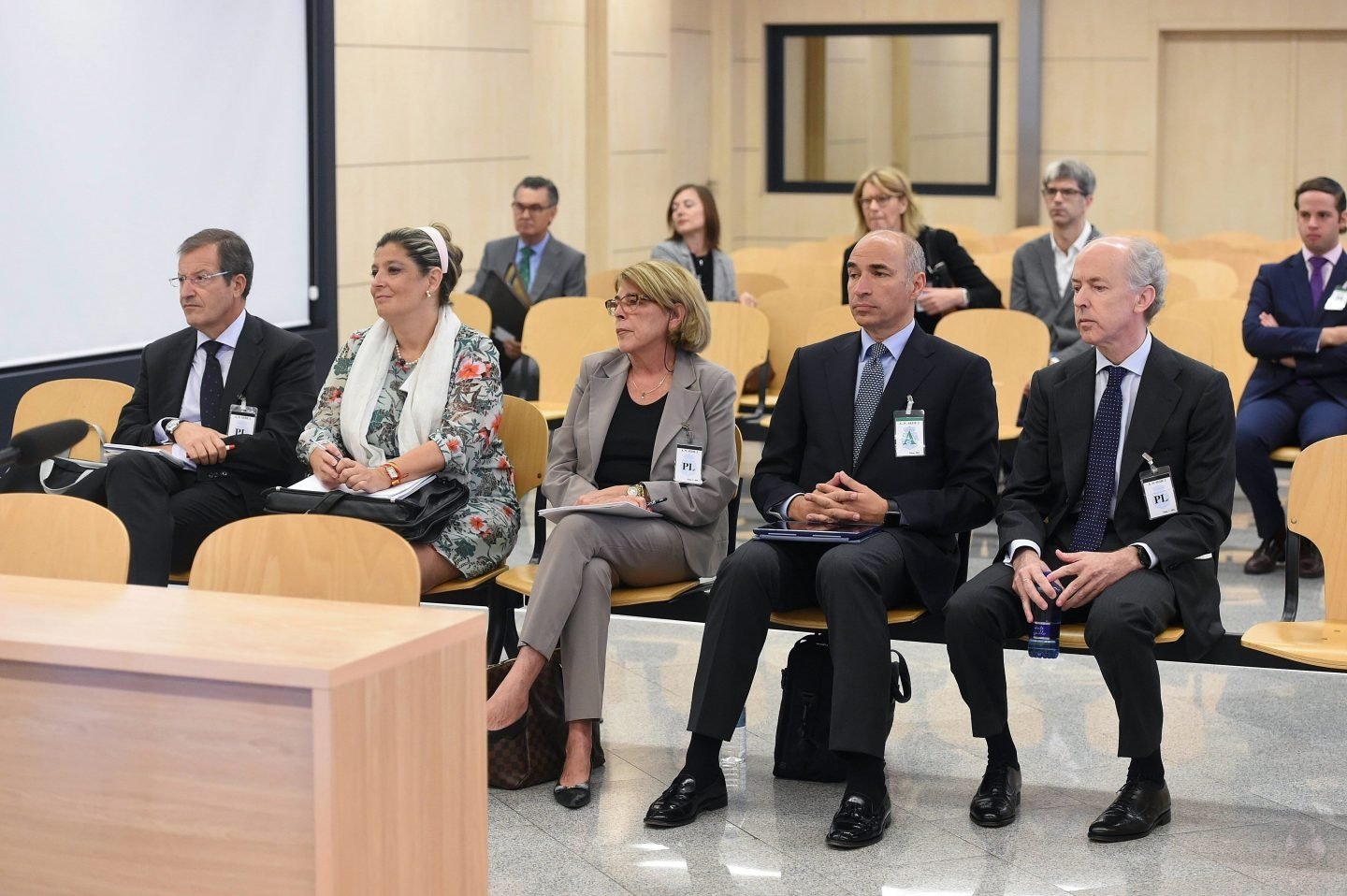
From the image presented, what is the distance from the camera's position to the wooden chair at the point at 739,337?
6.61 m

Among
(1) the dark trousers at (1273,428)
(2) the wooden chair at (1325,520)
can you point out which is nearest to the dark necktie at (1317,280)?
(1) the dark trousers at (1273,428)

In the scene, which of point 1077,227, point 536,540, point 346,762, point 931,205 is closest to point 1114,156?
point 931,205

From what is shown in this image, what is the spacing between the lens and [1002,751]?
3.82m

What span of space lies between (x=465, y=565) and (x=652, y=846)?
39.1 inches

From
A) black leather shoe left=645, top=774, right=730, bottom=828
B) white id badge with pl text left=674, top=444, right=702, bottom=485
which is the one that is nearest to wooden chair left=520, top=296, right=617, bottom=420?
white id badge with pl text left=674, top=444, right=702, bottom=485

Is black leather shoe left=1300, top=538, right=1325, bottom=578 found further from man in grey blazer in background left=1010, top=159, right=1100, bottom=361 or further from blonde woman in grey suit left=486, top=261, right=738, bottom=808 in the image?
blonde woman in grey suit left=486, top=261, right=738, bottom=808

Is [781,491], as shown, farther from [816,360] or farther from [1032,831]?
[1032,831]

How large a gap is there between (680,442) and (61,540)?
5.18 ft

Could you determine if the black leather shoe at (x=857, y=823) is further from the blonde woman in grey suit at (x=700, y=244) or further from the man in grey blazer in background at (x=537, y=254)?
the man in grey blazer in background at (x=537, y=254)

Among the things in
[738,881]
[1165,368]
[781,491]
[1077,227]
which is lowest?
[738,881]

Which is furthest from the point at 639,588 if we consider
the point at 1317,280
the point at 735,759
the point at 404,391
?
the point at 1317,280

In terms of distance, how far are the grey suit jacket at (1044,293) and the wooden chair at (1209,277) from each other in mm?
1329

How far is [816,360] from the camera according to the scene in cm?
418

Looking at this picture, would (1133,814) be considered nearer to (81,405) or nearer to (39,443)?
(39,443)
